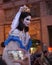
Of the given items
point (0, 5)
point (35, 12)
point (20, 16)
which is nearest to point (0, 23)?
point (0, 5)

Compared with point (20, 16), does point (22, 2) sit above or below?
above

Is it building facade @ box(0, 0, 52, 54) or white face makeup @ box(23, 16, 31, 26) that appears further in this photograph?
building facade @ box(0, 0, 52, 54)

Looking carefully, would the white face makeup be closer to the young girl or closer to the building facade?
the young girl

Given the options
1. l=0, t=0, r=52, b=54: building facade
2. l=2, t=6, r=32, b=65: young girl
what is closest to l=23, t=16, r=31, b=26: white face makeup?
l=2, t=6, r=32, b=65: young girl

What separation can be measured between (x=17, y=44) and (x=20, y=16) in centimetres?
44

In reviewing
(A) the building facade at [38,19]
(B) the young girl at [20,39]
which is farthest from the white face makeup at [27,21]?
(A) the building facade at [38,19]

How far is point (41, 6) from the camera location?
16953 mm

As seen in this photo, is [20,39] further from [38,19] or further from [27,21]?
[38,19]

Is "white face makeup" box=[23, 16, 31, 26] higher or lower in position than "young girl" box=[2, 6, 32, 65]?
higher

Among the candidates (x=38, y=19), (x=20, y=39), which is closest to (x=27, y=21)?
(x=20, y=39)

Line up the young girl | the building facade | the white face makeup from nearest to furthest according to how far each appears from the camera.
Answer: the young girl → the white face makeup → the building facade

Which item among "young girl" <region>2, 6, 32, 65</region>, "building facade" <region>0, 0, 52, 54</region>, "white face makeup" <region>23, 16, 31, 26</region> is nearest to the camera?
"young girl" <region>2, 6, 32, 65</region>

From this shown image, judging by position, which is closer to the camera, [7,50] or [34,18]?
[7,50]

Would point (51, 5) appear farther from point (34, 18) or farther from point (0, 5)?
point (0, 5)
